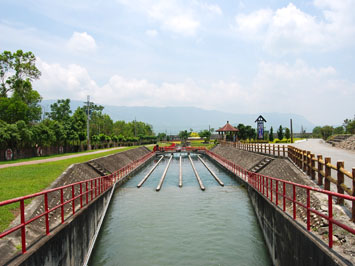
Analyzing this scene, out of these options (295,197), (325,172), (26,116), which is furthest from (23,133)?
(325,172)

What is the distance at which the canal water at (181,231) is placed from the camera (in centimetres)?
1080

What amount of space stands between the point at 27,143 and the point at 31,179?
68.9 feet

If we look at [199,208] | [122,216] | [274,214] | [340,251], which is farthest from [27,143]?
[340,251]

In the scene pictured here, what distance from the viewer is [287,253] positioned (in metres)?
8.60

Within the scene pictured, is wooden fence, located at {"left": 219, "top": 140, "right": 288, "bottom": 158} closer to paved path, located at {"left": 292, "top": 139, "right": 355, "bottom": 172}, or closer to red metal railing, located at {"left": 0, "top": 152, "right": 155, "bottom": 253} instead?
paved path, located at {"left": 292, "top": 139, "right": 355, "bottom": 172}

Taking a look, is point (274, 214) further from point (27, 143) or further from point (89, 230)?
point (27, 143)

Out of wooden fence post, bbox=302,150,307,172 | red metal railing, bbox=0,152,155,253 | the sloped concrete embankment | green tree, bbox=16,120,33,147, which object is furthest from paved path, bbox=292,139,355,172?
green tree, bbox=16,120,33,147

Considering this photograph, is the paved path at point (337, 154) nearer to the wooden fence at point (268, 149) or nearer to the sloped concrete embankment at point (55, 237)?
the wooden fence at point (268, 149)

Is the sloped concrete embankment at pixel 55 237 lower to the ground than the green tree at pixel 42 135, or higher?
lower

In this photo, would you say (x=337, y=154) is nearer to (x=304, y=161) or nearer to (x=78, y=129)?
(x=304, y=161)

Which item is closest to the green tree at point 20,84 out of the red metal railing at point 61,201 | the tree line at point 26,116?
the tree line at point 26,116

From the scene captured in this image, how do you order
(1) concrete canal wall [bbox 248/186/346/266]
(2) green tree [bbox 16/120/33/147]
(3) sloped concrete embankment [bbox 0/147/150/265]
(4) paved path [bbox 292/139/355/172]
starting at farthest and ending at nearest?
(2) green tree [bbox 16/120/33/147], (4) paved path [bbox 292/139/355/172], (3) sloped concrete embankment [bbox 0/147/150/265], (1) concrete canal wall [bbox 248/186/346/266]

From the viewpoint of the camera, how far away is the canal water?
425 inches

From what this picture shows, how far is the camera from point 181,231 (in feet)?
44.1
